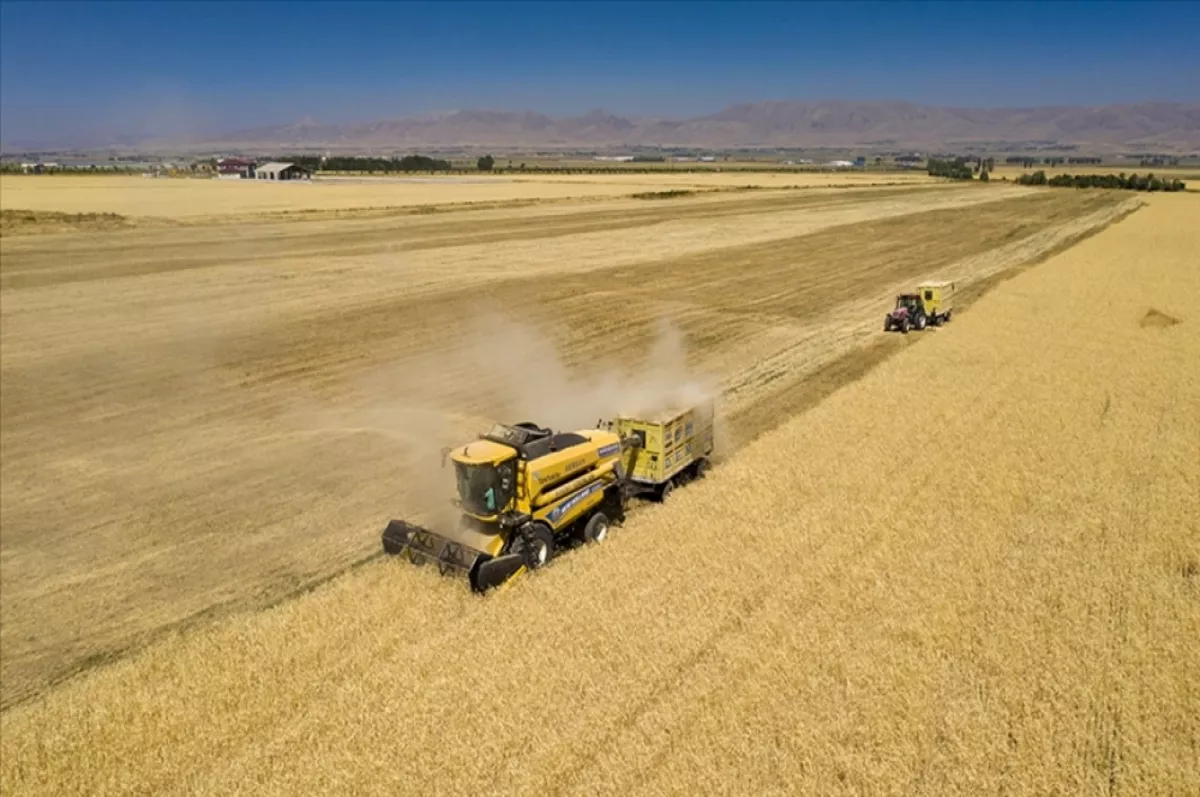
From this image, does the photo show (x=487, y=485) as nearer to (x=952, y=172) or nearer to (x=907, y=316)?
(x=907, y=316)

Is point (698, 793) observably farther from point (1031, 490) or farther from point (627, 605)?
point (1031, 490)

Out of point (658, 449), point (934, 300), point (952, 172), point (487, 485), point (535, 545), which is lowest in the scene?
point (952, 172)

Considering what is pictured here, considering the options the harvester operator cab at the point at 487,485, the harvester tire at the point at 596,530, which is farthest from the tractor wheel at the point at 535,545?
the harvester tire at the point at 596,530

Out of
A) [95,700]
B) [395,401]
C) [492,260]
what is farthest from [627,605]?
[492,260]

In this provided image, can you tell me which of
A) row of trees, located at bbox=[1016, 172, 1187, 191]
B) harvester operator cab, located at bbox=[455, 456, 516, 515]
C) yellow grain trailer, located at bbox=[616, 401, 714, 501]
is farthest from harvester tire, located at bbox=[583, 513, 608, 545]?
row of trees, located at bbox=[1016, 172, 1187, 191]

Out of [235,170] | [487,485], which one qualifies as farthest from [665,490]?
[235,170]

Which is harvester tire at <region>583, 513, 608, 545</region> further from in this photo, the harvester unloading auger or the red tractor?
the red tractor

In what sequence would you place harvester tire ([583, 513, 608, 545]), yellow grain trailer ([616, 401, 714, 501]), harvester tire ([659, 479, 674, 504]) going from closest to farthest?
harvester tire ([583, 513, 608, 545]) < yellow grain trailer ([616, 401, 714, 501]) < harvester tire ([659, 479, 674, 504])

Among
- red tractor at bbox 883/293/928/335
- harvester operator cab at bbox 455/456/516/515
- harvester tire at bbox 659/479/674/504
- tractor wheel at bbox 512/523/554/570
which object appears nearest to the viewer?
harvester operator cab at bbox 455/456/516/515
